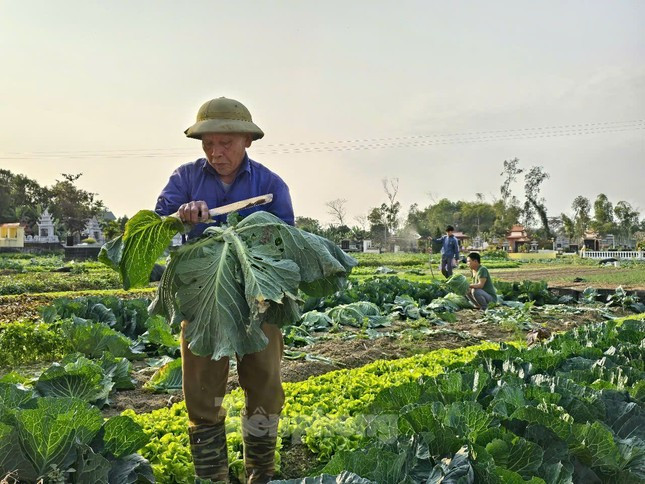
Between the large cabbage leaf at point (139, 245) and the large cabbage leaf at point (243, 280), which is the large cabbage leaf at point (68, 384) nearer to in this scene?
the large cabbage leaf at point (139, 245)

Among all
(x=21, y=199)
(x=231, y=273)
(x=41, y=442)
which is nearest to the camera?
(x=41, y=442)

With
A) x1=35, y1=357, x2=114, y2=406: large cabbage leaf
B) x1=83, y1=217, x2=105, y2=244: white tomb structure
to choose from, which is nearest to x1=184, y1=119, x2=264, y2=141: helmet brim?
x1=35, y1=357, x2=114, y2=406: large cabbage leaf

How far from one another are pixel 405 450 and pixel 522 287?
1293cm

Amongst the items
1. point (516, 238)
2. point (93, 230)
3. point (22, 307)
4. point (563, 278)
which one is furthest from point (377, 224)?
point (22, 307)

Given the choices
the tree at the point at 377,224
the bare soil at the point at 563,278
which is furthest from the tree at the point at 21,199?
the bare soil at the point at 563,278

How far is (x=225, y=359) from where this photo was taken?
2.85 m

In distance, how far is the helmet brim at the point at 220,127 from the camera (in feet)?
9.62

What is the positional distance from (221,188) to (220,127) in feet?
1.11

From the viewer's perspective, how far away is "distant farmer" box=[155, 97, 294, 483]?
9.59 feet

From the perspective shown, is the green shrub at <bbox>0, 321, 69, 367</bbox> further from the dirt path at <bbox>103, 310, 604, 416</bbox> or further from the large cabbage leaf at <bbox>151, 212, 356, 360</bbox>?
the large cabbage leaf at <bbox>151, 212, 356, 360</bbox>

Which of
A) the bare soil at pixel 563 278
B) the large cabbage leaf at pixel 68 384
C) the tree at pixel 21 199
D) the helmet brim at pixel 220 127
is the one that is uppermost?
the tree at pixel 21 199

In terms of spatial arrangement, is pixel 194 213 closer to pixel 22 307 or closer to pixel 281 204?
pixel 281 204

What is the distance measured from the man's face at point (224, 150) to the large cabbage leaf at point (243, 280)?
0.37 m

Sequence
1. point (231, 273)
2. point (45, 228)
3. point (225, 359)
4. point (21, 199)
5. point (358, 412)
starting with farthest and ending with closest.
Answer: point (21, 199) < point (45, 228) < point (358, 412) < point (225, 359) < point (231, 273)
